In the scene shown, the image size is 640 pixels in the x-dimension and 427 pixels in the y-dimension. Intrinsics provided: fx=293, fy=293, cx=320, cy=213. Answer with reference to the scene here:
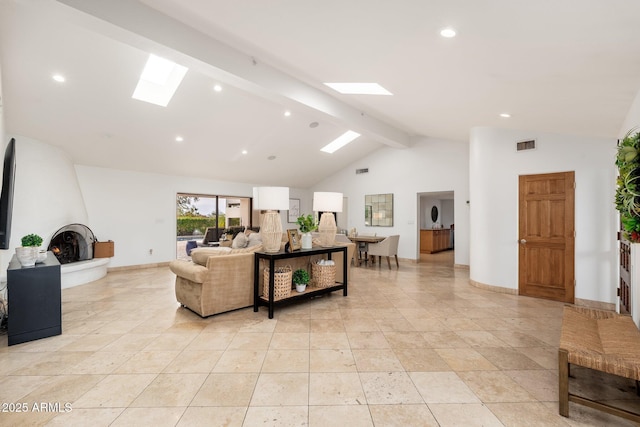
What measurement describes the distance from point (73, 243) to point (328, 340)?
18.7 feet

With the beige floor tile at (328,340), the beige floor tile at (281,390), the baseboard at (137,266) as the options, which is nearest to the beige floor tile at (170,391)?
the beige floor tile at (281,390)

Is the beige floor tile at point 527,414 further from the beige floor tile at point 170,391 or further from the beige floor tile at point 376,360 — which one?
the beige floor tile at point 170,391

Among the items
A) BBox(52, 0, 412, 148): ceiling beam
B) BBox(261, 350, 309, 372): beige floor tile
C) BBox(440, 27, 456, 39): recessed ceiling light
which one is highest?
BBox(52, 0, 412, 148): ceiling beam

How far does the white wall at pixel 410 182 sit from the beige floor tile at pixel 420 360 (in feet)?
17.3

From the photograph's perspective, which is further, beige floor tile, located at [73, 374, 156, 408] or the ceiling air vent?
the ceiling air vent

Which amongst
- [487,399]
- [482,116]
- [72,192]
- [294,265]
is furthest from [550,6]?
[72,192]

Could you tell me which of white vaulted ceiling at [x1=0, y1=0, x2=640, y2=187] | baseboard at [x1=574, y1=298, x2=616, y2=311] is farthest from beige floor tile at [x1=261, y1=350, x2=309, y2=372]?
baseboard at [x1=574, y1=298, x2=616, y2=311]

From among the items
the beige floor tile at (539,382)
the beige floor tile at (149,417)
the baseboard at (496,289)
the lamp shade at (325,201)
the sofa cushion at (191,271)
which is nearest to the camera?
the beige floor tile at (149,417)

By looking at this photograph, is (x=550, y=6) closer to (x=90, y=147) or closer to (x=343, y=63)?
(x=343, y=63)

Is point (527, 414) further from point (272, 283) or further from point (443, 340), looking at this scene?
point (272, 283)

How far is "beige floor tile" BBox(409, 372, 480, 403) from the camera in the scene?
6.72ft

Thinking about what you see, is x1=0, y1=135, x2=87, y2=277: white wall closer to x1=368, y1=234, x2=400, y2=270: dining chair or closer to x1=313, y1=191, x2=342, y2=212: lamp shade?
x1=313, y1=191, x2=342, y2=212: lamp shade

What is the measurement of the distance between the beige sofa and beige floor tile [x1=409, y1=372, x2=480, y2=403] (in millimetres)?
2359

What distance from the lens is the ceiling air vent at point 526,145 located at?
4.77 metres
